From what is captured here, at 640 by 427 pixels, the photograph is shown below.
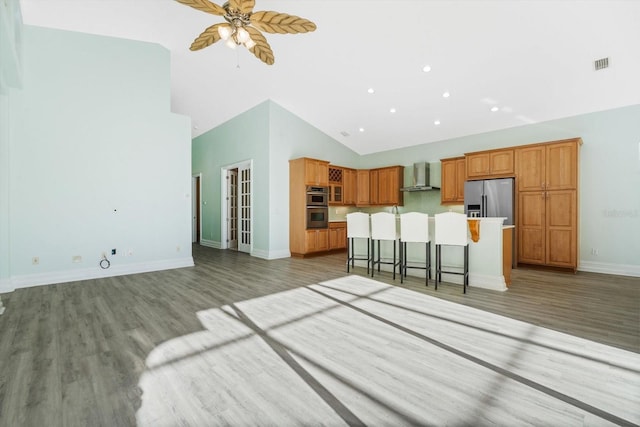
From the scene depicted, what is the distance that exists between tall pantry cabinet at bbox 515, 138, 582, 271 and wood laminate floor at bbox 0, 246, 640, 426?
1.40 m

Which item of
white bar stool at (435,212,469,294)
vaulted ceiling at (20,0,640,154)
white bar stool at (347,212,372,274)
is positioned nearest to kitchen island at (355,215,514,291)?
white bar stool at (435,212,469,294)

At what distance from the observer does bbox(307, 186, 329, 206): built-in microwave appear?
266 inches

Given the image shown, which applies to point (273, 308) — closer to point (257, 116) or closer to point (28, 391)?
point (28, 391)

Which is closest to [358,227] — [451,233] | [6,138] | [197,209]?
[451,233]

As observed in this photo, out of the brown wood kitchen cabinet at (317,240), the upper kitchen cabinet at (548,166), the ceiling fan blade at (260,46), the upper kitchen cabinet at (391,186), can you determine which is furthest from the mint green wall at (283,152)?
the upper kitchen cabinet at (548,166)

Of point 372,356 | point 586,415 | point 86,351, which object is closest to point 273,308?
point 372,356

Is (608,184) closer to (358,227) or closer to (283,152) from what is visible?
(358,227)

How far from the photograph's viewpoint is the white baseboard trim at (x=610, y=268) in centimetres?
484

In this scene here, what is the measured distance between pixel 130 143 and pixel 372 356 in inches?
205

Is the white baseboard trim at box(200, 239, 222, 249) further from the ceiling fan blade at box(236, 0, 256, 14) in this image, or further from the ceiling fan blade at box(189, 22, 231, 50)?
the ceiling fan blade at box(236, 0, 256, 14)

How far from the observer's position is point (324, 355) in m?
2.18

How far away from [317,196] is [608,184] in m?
5.48

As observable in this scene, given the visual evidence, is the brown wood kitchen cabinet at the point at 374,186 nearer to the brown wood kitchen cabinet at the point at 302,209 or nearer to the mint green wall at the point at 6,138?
the brown wood kitchen cabinet at the point at 302,209

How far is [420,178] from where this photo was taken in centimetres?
728
